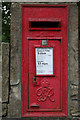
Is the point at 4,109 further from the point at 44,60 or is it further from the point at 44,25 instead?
the point at 44,25

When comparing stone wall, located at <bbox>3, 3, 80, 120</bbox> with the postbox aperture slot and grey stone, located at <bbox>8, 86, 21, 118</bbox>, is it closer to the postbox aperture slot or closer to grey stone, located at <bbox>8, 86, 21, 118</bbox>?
grey stone, located at <bbox>8, 86, 21, 118</bbox>

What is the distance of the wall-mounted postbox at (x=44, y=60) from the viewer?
10.9 feet

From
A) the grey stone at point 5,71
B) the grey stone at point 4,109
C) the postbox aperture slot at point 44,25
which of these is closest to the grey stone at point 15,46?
the grey stone at point 5,71

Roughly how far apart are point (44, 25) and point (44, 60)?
2.23 ft

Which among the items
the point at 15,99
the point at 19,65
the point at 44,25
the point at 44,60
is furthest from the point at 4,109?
the point at 44,25

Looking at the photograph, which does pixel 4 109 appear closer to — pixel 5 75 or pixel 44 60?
pixel 5 75

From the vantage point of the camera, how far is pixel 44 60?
11.0 feet

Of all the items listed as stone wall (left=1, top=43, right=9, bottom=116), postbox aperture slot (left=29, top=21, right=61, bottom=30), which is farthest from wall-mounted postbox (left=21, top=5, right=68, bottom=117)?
stone wall (left=1, top=43, right=9, bottom=116)

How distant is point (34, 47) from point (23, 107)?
116 cm

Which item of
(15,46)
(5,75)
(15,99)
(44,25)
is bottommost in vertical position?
(15,99)

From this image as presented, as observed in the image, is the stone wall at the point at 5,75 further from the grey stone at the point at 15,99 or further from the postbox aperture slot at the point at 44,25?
the postbox aperture slot at the point at 44,25

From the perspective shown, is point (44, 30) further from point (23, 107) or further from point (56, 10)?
point (23, 107)

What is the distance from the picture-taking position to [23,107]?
11.1ft

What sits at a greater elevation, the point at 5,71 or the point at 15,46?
the point at 15,46
